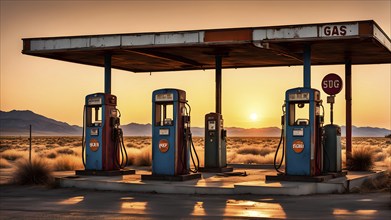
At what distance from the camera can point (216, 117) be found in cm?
2267

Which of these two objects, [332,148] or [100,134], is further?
[100,134]

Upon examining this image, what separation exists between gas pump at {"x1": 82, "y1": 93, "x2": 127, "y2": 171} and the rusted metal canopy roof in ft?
5.75

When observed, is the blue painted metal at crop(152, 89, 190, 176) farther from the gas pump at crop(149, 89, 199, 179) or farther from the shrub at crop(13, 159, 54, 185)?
the shrub at crop(13, 159, 54, 185)

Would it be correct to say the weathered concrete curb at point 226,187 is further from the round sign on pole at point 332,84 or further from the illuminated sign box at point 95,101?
the round sign on pole at point 332,84

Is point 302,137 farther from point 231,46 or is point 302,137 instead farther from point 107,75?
point 107,75

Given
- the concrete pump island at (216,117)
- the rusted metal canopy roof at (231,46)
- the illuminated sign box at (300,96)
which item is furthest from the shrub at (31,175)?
the illuminated sign box at (300,96)

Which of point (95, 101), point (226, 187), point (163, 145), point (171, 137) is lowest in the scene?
point (226, 187)

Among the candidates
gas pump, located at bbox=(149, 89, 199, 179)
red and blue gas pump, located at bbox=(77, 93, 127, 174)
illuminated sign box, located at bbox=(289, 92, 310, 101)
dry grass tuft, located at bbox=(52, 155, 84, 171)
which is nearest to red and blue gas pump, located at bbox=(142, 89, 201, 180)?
gas pump, located at bbox=(149, 89, 199, 179)

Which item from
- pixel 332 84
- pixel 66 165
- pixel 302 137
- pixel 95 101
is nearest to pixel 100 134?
pixel 95 101

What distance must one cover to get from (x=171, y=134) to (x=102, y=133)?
9.70 ft

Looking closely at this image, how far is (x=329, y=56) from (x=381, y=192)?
27.6ft

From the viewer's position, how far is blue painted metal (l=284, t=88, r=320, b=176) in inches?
703

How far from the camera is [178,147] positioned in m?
18.8

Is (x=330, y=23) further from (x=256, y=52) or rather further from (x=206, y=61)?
(x=206, y=61)
